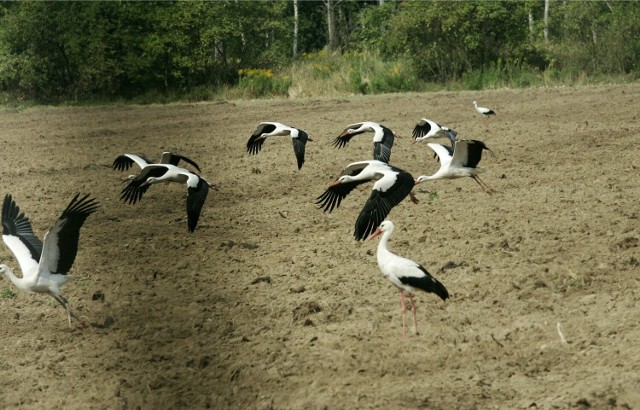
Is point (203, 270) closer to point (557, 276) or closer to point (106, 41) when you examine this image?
point (557, 276)

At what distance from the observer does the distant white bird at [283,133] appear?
13.5m

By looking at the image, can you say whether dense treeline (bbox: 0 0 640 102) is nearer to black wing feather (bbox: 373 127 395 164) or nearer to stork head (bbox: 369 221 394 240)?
black wing feather (bbox: 373 127 395 164)

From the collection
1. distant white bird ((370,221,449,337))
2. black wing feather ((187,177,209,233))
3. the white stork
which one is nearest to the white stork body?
black wing feather ((187,177,209,233))

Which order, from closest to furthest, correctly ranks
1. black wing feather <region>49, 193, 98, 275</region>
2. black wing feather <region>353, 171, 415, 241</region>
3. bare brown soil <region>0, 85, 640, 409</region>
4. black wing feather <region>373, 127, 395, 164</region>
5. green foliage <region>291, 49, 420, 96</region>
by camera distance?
bare brown soil <region>0, 85, 640, 409</region> < black wing feather <region>49, 193, 98, 275</region> < black wing feather <region>353, 171, 415, 241</region> < black wing feather <region>373, 127, 395, 164</region> < green foliage <region>291, 49, 420, 96</region>

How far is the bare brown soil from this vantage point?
6.82m

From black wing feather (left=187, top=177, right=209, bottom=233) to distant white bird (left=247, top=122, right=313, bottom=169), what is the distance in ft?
8.60

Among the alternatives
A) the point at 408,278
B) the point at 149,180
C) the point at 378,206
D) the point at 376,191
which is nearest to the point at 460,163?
the point at 376,191

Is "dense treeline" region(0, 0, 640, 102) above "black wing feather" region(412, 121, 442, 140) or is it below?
below

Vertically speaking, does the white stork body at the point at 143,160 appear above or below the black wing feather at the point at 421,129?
above

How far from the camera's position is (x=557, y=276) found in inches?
339

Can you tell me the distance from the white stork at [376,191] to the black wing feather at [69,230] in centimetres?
228

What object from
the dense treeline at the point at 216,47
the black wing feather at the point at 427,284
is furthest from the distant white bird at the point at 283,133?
the dense treeline at the point at 216,47

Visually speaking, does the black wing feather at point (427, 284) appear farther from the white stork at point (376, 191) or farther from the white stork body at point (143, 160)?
the white stork body at point (143, 160)

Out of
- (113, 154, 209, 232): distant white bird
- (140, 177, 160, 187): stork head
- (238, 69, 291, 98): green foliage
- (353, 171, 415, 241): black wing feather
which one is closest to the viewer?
(353, 171, 415, 241): black wing feather
